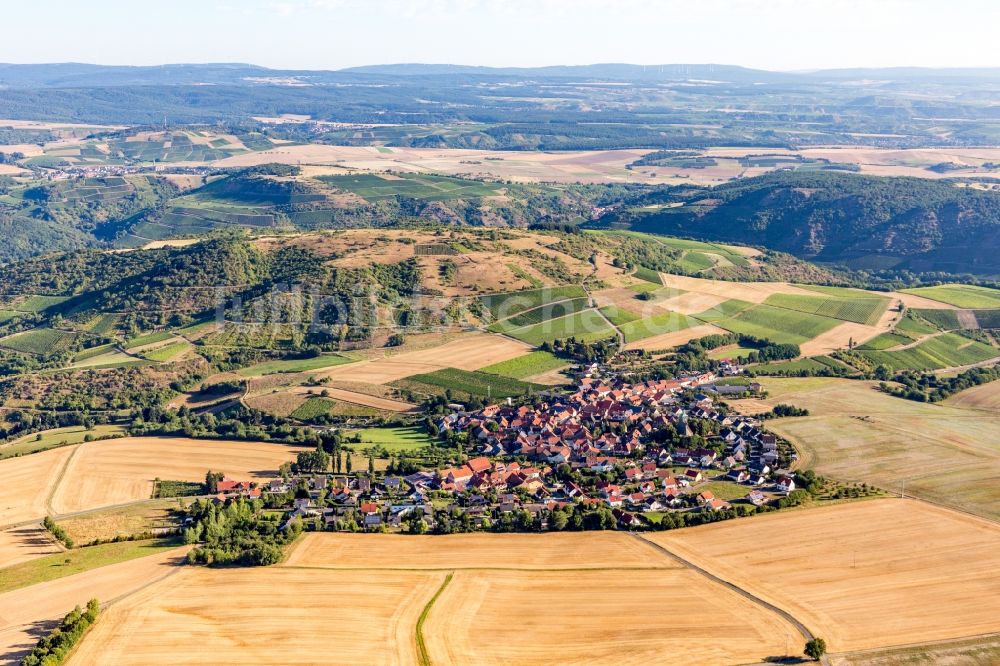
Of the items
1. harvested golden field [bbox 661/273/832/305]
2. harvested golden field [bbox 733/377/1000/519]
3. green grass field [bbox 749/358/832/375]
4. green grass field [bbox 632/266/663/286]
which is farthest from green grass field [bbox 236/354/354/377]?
harvested golden field [bbox 661/273/832/305]

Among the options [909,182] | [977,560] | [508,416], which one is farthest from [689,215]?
[977,560]

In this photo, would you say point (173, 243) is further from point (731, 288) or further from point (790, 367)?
point (790, 367)

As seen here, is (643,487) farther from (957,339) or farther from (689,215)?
(689,215)

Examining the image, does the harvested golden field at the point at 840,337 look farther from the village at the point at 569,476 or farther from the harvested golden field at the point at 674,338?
the village at the point at 569,476

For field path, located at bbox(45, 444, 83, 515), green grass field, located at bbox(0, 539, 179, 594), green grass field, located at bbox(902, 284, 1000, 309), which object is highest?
green grass field, located at bbox(902, 284, 1000, 309)

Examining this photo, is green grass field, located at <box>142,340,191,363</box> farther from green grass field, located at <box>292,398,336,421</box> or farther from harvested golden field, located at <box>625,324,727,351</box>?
harvested golden field, located at <box>625,324,727,351</box>

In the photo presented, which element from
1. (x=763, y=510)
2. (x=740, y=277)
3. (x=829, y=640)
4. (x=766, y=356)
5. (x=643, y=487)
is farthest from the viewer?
(x=740, y=277)
